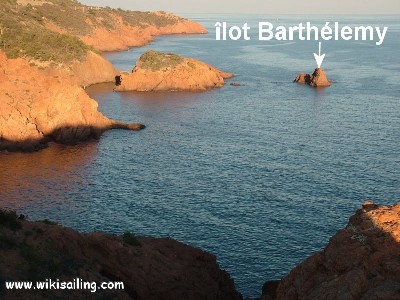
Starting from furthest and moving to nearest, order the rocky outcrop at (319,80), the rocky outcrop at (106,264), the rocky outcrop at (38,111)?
the rocky outcrop at (319,80)
the rocky outcrop at (38,111)
the rocky outcrop at (106,264)

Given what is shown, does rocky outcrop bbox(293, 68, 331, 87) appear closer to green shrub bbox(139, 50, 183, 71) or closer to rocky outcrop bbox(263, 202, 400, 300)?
green shrub bbox(139, 50, 183, 71)

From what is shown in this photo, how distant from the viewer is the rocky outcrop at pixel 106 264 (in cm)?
3781

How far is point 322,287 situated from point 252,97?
13244 cm

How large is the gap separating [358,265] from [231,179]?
53523 mm

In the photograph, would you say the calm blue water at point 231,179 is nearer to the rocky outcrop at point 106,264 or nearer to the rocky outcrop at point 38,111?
the rocky outcrop at point 38,111

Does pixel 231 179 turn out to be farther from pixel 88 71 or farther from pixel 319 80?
pixel 88 71

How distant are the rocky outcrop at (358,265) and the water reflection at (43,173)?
48687 mm

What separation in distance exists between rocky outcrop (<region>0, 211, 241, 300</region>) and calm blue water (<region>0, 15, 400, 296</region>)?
331 inches

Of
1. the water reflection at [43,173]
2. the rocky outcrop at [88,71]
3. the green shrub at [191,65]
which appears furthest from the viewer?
the green shrub at [191,65]

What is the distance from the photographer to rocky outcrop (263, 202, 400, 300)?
30.7m

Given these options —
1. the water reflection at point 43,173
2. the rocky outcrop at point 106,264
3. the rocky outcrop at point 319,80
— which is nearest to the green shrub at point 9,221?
the rocky outcrop at point 106,264

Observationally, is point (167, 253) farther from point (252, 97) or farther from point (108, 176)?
point (252, 97)

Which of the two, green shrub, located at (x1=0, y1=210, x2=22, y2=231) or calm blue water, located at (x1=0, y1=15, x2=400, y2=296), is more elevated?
green shrub, located at (x1=0, y1=210, x2=22, y2=231)
